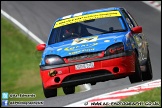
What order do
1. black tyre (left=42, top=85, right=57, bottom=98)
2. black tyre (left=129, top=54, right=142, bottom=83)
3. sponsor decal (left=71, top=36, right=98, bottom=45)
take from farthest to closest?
black tyre (left=42, top=85, right=57, bottom=98), sponsor decal (left=71, top=36, right=98, bottom=45), black tyre (left=129, top=54, right=142, bottom=83)

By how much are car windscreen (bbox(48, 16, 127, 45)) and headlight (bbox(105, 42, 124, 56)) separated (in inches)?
38.4

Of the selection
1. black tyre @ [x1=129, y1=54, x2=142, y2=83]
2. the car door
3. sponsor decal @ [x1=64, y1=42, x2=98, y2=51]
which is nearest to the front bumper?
black tyre @ [x1=129, y1=54, x2=142, y2=83]

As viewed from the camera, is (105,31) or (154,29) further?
(154,29)

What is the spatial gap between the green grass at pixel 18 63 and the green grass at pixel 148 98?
5.81 m

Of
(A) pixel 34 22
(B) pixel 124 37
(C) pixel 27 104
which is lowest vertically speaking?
(C) pixel 27 104

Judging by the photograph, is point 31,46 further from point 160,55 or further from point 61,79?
point 61,79

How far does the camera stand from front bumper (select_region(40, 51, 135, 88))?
9242 mm

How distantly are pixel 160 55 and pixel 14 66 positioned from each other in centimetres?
432

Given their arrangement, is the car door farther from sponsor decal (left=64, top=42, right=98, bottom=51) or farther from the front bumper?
sponsor decal (left=64, top=42, right=98, bottom=51)

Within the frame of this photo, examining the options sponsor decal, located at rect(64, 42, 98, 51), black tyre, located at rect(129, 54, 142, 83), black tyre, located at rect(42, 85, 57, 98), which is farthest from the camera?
black tyre, located at rect(42, 85, 57, 98)

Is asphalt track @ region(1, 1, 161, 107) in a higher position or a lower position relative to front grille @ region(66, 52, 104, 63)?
higher

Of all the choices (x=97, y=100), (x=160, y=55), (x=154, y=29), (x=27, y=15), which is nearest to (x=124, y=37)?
(x=97, y=100)

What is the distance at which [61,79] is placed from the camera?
9422 mm

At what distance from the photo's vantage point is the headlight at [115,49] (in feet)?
30.5
